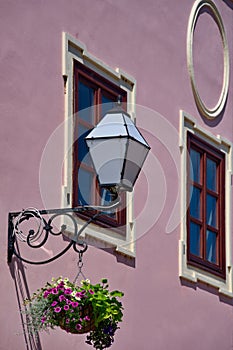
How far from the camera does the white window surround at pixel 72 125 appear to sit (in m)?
9.41

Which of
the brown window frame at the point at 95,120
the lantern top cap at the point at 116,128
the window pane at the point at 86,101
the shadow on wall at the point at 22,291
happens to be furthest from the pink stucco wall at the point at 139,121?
the lantern top cap at the point at 116,128

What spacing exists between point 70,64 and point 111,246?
147 cm

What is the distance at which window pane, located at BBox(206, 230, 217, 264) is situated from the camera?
1184cm

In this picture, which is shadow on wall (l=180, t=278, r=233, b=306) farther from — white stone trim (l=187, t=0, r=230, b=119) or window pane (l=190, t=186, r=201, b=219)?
white stone trim (l=187, t=0, r=230, b=119)

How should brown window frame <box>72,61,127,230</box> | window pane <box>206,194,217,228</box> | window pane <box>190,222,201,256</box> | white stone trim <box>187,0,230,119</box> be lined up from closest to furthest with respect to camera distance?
brown window frame <box>72,61,127,230</box> → window pane <box>190,222,201,256</box> → white stone trim <box>187,0,230,119</box> → window pane <box>206,194,217,228</box>

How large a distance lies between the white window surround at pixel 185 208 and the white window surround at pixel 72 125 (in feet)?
3.09

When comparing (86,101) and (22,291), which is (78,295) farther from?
(86,101)

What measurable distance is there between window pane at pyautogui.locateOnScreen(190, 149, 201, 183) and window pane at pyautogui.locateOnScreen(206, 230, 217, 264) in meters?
0.56

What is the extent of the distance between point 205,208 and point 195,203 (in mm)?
194

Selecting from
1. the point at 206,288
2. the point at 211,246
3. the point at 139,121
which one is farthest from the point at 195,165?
the point at 139,121

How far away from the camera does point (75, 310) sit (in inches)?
320

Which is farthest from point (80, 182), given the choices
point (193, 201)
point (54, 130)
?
point (193, 201)

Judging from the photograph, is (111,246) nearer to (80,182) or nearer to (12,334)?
(80,182)

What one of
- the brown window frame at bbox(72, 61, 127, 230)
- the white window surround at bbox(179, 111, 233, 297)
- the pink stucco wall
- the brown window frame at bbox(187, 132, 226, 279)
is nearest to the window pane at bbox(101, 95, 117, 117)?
the brown window frame at bbox(72, 61, 127, 230)
